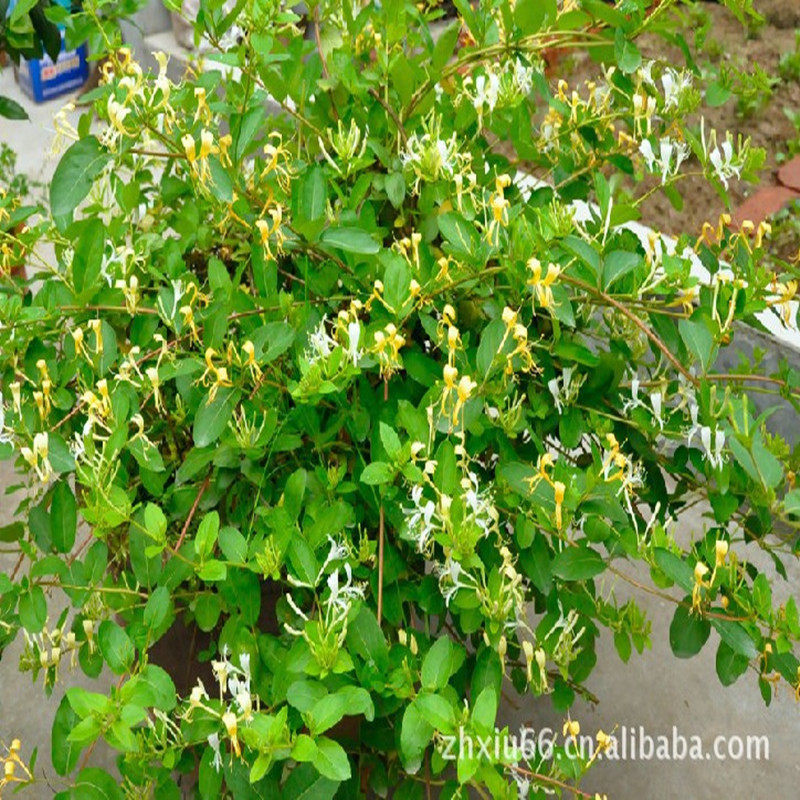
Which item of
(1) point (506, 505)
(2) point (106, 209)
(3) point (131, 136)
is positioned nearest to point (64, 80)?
(2) point (106, 209)

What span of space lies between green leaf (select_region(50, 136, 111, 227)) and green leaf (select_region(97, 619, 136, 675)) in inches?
13.9

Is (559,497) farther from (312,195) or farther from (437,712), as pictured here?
(312,195)

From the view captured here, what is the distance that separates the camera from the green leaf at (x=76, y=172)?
2.91 ft

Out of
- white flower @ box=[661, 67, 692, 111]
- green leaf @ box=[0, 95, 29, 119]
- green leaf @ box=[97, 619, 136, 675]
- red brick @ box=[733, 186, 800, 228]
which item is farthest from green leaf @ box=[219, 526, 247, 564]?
red brick @ box=[733, 186, 800, 228]

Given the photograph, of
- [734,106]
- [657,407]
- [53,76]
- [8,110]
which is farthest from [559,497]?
[53,76]

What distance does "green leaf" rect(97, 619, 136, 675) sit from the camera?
2.64ft

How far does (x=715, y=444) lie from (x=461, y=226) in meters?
0.27

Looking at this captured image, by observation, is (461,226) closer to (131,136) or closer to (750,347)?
(131,136)

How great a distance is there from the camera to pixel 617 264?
835 millimetres

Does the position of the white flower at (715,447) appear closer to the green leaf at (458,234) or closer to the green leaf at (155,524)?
the green leaf at (458,234)

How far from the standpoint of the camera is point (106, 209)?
112 centimetres

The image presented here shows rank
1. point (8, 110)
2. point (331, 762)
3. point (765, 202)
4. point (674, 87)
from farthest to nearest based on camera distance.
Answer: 1. point (765, 202)
2. point (8, 110)
3. point (674, 87)
4. point (331, 762)

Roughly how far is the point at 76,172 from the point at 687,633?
2.16 ft

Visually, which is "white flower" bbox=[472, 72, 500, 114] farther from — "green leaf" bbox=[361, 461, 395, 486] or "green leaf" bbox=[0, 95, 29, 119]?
"green leaf" bbox=[0, 95, 29, 119]
